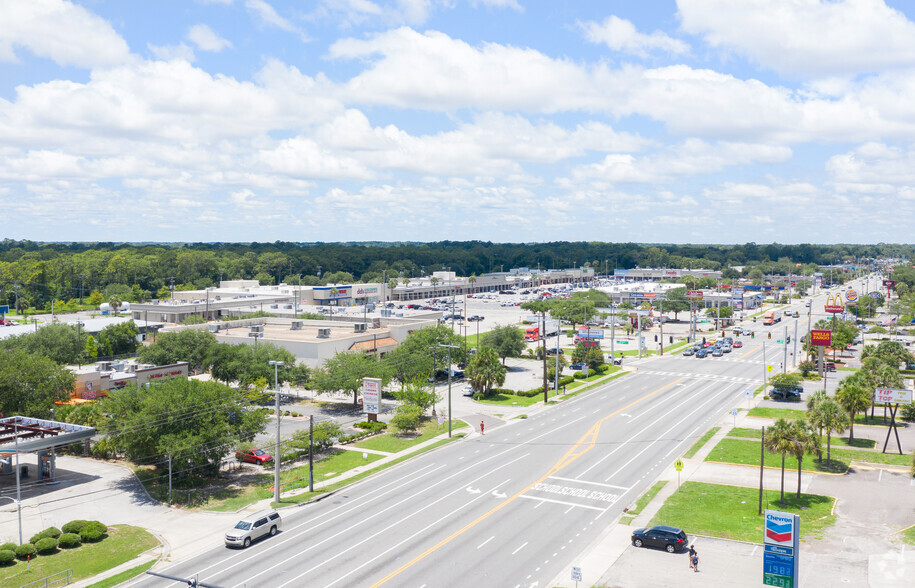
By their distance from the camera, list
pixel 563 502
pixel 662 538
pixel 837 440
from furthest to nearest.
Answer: pixel 837 440 → pixel 563 502 → pixel 662 538

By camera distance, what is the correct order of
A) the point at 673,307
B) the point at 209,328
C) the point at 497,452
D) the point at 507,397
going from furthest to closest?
the point at 673,307, the point at 209,328, the point at 507,397, the point at 497,452

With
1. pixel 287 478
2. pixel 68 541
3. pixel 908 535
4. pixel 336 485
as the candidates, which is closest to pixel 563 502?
pixel 336 485

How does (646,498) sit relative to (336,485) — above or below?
above

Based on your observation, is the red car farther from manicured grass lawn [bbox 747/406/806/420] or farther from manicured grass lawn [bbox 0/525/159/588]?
manicured grass lawn [bbox 747/406/806/420]

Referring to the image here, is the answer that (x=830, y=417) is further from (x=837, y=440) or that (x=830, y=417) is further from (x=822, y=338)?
(x=822, y=338)

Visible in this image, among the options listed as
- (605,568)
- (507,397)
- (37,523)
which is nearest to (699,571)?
(605,568)

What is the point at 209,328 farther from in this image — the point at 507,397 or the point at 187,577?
the point at 187,577
